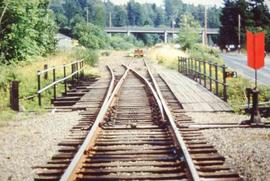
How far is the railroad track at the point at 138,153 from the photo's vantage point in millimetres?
6488

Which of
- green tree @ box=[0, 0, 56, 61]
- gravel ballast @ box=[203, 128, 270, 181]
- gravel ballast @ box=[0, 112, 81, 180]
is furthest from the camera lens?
green tree @ box=[0, 0, 56, 61]

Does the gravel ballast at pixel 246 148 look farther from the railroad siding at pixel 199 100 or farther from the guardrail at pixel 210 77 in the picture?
the guardrail at pixel 210 77

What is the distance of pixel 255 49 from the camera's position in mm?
11352

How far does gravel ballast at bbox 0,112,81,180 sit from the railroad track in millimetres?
284

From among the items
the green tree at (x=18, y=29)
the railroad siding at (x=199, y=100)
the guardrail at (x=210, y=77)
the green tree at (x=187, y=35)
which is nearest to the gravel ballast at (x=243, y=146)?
the railroad siding at (x=199, y=100)

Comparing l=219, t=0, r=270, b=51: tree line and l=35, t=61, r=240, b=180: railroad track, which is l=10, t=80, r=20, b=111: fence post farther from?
l=219, t=0, r=270, b=51: tree line

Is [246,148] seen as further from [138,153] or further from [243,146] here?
[138,153]

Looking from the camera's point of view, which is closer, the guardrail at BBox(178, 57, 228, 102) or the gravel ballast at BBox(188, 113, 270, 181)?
the gravel ballast at BBox(188, 113, 270, 181)

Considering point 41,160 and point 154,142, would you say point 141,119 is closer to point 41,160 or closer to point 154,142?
point 154,142

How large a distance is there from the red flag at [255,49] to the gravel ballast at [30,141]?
421 cm

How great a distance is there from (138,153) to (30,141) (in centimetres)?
238

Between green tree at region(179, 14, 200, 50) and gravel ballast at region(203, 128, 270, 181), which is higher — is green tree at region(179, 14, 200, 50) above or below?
above

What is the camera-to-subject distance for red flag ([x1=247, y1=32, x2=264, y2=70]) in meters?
11.2

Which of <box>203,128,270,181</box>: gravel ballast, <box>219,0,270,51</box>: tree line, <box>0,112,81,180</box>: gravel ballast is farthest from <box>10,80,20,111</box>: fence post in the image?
<box>219,0,270,51</box>: tree line
